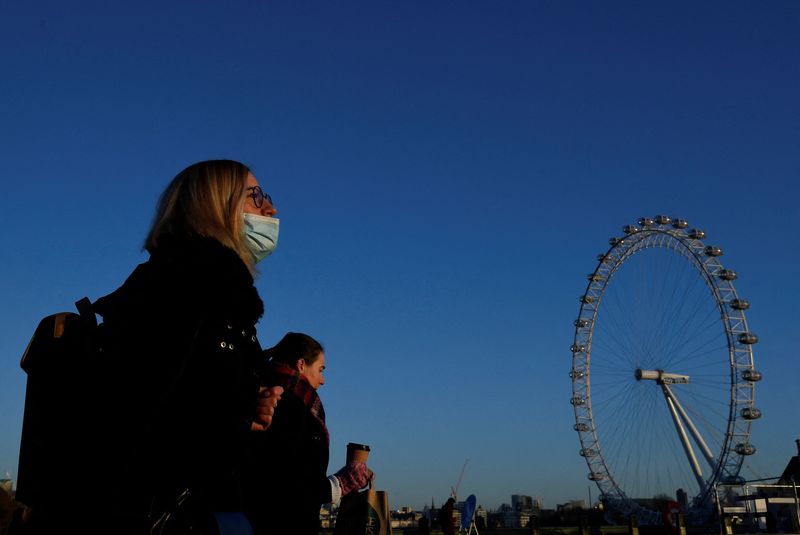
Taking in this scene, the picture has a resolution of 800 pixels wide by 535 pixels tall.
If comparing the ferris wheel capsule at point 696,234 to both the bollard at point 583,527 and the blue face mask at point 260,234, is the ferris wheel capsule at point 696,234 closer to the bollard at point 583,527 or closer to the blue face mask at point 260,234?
the bollard at point 583,527

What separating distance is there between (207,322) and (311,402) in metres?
1.57

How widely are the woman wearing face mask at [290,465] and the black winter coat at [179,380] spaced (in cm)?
69

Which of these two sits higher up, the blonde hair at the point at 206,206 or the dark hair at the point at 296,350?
the blonde hair at the point at 206,206

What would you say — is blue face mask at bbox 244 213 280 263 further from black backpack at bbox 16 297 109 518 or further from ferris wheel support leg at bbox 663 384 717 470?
ferris wheel support leg at bbox 663 384 717 470

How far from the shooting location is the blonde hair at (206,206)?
2.36 metres

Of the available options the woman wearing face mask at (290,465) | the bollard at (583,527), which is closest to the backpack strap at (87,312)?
the woman wearing face mask at (290,465)

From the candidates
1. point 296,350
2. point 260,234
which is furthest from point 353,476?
point 260,234

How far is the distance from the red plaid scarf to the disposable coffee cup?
93 cm

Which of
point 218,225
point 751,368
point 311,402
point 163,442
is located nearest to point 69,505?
point 163,442

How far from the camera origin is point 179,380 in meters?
1.84

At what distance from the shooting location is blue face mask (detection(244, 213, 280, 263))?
2611 millimetres

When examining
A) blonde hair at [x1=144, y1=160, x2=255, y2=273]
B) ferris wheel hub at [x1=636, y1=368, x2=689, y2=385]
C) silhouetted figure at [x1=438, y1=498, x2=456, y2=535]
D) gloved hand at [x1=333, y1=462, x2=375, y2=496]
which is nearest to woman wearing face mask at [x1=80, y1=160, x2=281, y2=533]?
blonde hair at [x1=144, y1=160, x2=255, y2=273]

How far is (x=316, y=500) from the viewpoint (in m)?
3.16

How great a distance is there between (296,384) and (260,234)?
0.98 m
